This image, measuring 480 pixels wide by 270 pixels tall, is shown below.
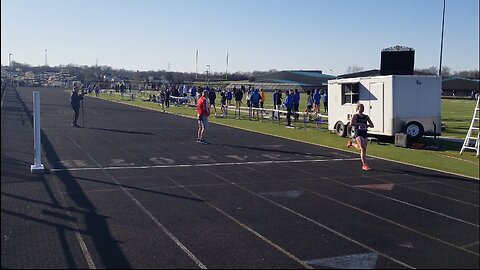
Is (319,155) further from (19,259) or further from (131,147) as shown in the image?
(19,259)

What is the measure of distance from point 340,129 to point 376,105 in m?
2.60

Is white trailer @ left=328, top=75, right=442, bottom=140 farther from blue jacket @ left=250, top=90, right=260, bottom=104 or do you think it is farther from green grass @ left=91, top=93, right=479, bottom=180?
blue jacket @ left=250, top=90, right=260, bottom=104

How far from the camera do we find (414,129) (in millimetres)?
18766

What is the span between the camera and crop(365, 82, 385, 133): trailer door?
19.2m

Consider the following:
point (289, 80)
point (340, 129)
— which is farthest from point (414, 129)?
point (289, 80)

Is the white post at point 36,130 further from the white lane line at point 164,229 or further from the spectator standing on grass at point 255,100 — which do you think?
the spectator standing on grass at point 255,100

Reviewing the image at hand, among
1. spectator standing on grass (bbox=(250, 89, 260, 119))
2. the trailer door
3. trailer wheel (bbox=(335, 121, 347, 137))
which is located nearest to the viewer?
the trailer door

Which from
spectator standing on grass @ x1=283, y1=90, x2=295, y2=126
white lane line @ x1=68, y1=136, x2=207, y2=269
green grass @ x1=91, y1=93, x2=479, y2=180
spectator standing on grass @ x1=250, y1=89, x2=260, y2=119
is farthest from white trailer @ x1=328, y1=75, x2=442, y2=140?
spectator standing on grass @ x1=250, y1=89, x2=260, y2=119

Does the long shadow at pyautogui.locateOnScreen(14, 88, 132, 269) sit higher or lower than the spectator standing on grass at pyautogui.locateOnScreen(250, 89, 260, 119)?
lower

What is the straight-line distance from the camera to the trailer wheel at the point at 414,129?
18656 mm

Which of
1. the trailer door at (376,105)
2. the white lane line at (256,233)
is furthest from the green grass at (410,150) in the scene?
the white lane line at (256,233)

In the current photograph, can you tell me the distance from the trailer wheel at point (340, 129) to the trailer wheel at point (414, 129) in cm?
313

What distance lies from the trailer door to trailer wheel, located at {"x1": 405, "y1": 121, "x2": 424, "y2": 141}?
3.00ft

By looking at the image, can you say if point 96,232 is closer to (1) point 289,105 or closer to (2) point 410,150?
(2) point 410,150
